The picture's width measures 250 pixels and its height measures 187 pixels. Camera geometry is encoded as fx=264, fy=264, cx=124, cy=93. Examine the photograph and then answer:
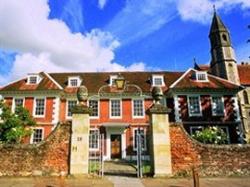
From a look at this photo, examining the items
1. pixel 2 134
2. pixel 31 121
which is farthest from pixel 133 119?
pixel 2 134

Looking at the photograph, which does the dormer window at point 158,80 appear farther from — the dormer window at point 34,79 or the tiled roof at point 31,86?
the dormer window at point 34,79

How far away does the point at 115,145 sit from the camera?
81.6ft

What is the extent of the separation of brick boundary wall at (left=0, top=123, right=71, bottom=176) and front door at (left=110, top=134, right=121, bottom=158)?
1401 cm

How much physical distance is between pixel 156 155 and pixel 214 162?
8.41 ft

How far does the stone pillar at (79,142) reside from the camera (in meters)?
10.7

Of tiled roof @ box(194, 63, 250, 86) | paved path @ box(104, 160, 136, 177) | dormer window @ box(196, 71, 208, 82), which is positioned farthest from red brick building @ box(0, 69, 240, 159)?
tiled roof @ box(194, 63, 250, 86)

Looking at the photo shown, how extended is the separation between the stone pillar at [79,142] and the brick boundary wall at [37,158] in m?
0.30

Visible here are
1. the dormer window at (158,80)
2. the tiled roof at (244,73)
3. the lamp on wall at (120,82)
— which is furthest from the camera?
the tiled roof at (244,73)

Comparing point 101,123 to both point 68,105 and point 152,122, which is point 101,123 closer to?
point 68,105

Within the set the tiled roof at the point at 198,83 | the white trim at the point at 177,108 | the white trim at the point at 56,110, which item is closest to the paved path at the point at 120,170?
the white trim at the point at 177,108

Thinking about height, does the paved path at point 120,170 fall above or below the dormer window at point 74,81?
below

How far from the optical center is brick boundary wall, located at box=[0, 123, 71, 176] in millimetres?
10820

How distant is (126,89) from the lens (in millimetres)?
27078

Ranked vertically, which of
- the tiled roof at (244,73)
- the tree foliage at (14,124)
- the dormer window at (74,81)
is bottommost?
the tree foliage at (14,124)
